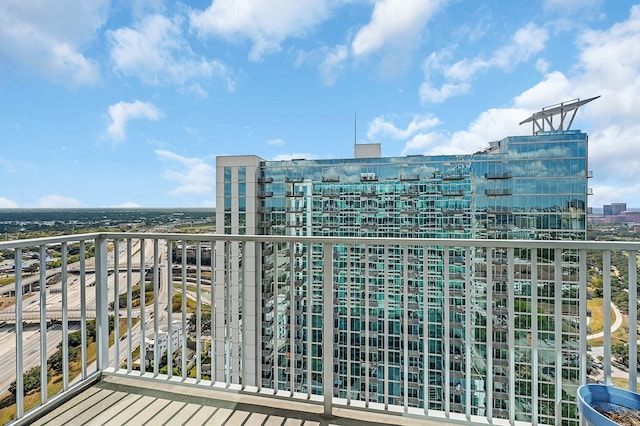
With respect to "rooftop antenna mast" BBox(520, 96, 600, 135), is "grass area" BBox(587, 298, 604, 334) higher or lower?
lower

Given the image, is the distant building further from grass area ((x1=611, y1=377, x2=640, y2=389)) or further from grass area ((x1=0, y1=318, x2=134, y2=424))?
grass area ((x1=0, y1=318, x2=134, y2=424))

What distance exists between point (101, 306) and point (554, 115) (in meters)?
10.5

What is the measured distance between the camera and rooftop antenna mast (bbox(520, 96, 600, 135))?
24.4ft

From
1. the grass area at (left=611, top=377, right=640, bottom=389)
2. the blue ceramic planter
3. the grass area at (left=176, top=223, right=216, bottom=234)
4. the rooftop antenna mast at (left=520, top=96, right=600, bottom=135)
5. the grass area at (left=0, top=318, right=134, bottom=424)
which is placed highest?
the rooftop antenna mast at (left=520, top=96, right=600, bottom=135)

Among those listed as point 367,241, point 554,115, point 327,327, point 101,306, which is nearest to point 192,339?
point 101,306

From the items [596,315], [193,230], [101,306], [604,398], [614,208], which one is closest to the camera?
[604,398]

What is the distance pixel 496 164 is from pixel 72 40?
10.2 m

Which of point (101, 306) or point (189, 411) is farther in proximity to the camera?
point (101, 306)

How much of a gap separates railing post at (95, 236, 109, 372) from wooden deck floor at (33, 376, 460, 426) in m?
0.23

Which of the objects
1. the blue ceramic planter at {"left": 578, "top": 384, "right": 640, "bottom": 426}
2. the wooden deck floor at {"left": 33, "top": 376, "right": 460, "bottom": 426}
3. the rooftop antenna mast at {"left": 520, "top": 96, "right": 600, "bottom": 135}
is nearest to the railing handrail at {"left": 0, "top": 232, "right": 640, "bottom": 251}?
the blue ceramic planter at {"left": 578, "top": 384, "right": 640, "bottom": 426}

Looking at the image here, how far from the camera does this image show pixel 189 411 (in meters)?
1.63

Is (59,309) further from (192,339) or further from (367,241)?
(367,241)

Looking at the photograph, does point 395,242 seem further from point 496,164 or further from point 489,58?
point 496,164

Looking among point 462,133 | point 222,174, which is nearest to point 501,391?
point 462,133
